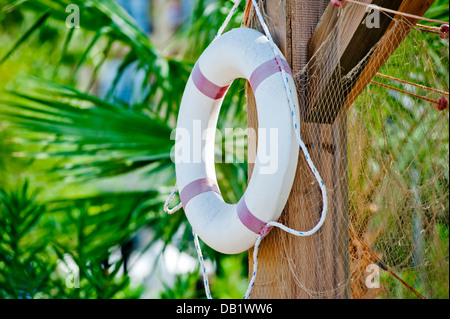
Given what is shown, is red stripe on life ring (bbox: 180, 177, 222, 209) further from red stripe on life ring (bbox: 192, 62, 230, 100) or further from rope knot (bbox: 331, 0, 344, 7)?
rope knot (bbox: 331, 0, 344, 7)

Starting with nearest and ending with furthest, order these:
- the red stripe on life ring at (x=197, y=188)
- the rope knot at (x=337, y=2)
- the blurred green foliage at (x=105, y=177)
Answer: the rope knot at (x=337, y=2), the red stripe on life ring at (x=197, y=188), the blurred green foliage at (x=105, y=177)

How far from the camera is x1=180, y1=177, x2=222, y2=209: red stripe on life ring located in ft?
3.96

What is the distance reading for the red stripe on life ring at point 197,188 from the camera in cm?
121

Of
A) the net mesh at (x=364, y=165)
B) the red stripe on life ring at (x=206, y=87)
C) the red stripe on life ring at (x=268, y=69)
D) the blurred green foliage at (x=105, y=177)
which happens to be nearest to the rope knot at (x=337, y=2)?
the net mesh at (x=364, y=165)

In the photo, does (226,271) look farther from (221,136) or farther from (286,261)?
(286,261)

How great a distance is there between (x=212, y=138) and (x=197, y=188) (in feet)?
0.48

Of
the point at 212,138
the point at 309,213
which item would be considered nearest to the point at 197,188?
the point at 212,138

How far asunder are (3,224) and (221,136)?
1059 millimetres

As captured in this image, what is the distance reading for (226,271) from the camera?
8.69 feet

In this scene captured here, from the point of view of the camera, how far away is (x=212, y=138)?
4.24ft

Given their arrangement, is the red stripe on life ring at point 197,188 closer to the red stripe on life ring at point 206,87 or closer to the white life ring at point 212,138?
the white life ring at point 212,138

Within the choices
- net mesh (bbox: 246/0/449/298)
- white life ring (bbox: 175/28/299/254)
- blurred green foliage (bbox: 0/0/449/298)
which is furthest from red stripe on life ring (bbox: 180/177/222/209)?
blurred green foliage (bbox: 0/0/449/298)

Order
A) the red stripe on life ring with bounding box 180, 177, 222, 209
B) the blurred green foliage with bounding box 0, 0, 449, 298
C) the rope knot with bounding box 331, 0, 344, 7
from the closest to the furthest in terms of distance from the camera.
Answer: the rope knot with bounding box 331, 0, 344, 7 < the red stripe on life ring with bounding box 180, 177, 222, 209 < the blurred green foliage with bounding box 0, 0, 449, 298

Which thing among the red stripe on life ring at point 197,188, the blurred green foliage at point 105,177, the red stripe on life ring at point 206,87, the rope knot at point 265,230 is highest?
the red stripe on life ring at point 206,87
